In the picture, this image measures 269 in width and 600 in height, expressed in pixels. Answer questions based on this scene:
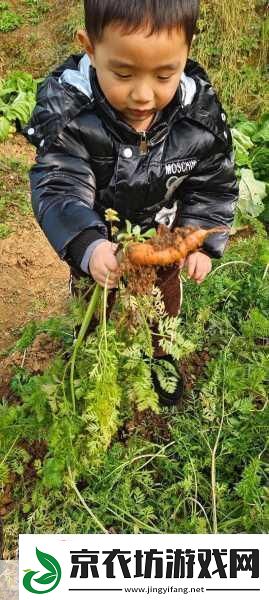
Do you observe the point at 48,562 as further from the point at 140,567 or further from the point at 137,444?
the point at 137,444

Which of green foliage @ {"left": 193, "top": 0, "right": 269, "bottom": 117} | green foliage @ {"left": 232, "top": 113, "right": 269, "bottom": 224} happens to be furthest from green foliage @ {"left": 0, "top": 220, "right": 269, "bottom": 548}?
green foliage @ {"left": 193, "top": 0, "right": 269, "bottom": 117}

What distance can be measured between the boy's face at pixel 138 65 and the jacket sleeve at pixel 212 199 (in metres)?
0.42

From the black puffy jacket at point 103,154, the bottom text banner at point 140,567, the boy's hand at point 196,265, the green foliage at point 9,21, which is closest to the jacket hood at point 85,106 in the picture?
the black puffy jacket at point 103,154

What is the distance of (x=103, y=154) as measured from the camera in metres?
2.28

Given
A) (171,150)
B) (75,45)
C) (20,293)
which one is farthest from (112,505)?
(75,45)

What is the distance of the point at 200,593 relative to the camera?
2.14 m

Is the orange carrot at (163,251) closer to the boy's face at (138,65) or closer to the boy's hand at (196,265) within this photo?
the boy's hand at (196,265)

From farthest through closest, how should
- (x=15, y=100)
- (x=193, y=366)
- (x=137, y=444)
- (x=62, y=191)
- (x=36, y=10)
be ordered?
(x=36, y=10), (x=15, y=100), (x=193, y=366), (x=137, y=444), (x=62, y=191)

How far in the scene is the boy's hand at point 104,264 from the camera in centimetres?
187

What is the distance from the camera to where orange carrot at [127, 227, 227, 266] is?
69.6 inches

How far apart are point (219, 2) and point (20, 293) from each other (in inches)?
127

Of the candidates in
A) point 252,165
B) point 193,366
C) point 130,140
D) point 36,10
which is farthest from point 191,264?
point 36,10

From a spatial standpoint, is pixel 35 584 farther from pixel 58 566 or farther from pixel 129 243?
pixel 129 243

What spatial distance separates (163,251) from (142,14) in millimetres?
662
